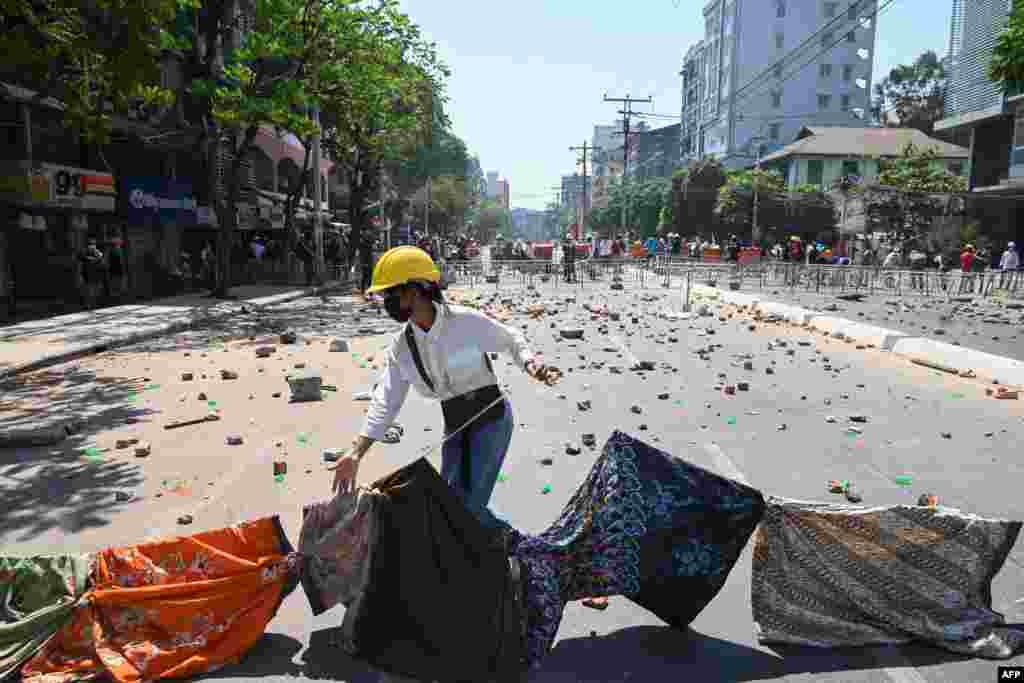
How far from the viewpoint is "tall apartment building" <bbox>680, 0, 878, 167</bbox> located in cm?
8756

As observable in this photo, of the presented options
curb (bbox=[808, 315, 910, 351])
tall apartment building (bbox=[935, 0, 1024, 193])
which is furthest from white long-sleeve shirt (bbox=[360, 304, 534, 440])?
tall apartment building (bbox=[935, 0, 1024, 193])

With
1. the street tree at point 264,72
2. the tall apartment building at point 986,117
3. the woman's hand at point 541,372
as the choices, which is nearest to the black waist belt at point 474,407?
the woman's hand at point 541,372

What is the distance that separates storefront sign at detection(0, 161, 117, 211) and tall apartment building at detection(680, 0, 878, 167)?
237ft

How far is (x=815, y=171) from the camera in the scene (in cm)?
6531

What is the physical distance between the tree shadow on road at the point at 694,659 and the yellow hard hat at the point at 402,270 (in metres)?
1.80

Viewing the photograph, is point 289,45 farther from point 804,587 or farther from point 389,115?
point 804,587

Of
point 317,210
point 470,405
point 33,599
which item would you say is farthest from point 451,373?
point 317,210

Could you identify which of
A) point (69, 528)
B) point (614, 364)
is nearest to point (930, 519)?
point (69, 528)

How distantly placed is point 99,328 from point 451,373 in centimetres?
1515

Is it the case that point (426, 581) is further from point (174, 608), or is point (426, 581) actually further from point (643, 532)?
point (174, 608)

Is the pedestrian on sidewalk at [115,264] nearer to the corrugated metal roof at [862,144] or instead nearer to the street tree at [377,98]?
the street tree at [377,98]

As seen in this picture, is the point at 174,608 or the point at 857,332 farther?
the point at 857,332

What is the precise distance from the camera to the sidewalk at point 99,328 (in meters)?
13.1

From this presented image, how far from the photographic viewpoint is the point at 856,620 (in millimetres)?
3875
